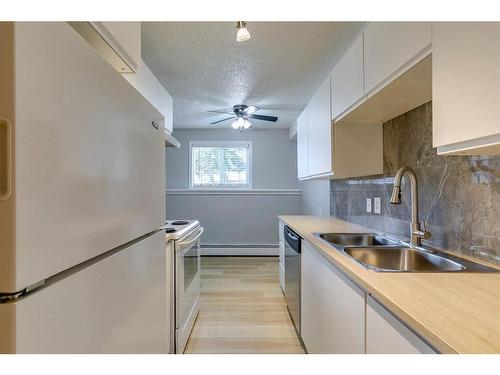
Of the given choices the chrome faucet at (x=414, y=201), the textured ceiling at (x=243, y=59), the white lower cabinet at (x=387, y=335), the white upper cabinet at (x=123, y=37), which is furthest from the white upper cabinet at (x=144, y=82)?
the white lower cabinet at (x=387, y=335)

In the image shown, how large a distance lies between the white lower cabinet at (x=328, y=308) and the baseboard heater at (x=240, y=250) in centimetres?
288

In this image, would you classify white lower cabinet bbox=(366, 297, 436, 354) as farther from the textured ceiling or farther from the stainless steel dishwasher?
the textured ceiling

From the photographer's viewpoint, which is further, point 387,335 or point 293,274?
point 293,274

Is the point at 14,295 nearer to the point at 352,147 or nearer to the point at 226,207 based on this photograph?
the point at 352,147

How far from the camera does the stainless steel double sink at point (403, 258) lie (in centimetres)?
118

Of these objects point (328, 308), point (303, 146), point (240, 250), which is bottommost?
point (240, 250)

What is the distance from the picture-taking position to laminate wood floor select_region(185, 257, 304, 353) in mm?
2154

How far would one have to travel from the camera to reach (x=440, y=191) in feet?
4.80

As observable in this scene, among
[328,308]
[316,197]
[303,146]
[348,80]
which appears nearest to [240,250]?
[316,197]

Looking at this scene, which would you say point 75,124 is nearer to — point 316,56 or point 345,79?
point 345,79

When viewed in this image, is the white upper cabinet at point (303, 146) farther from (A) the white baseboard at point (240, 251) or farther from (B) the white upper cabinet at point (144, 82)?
(A) the white baseboard at point (240, 251)

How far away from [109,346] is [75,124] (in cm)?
51

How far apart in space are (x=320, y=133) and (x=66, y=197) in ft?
7.24

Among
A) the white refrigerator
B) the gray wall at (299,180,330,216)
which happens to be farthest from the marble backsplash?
the white refrigerator
